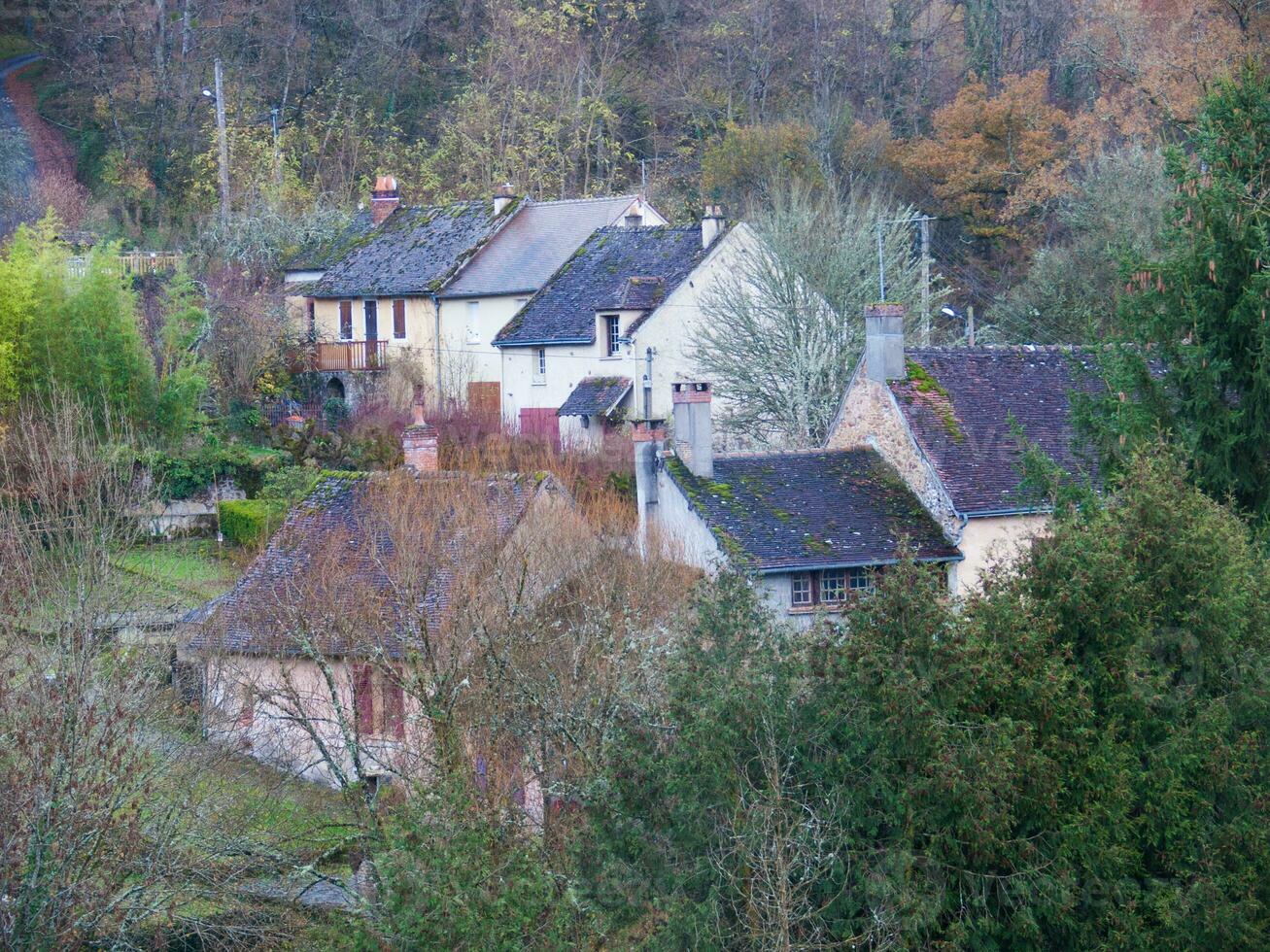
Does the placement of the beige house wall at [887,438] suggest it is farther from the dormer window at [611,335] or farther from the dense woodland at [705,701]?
the dormer window at [611,335]

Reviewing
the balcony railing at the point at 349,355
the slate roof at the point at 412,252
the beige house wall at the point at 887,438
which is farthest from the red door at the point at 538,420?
the beige house wall at the point at 887,438

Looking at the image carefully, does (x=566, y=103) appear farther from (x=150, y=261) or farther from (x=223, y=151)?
(x=150, y=261)

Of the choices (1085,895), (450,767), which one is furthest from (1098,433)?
(450,767)

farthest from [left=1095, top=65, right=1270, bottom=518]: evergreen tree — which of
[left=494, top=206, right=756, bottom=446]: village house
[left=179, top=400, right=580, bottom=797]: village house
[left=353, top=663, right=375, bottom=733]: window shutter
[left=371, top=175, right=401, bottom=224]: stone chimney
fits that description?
[left=371, top=175, right=401, bottom=224]: stone chimney

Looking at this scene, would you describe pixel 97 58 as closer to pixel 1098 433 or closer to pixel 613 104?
pixel 613 104

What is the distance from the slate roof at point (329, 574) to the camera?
54.4ft

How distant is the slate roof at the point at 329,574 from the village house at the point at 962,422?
5854mm

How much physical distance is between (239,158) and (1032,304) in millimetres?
25728

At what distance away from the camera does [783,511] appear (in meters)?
21.2

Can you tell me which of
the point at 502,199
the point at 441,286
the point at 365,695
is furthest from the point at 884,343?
the point at 502,199

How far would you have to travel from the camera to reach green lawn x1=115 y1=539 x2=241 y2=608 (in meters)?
20.6

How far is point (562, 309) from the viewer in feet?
117

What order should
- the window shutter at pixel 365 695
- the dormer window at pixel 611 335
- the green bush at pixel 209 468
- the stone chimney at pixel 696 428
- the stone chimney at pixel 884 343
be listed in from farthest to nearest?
the dormer window at pixel 611 335
the green bush at pixel 209 468
the stone chimney at pixel 884 343
the stone chimney at pixel 696 428
the window shutter at pixel 365 695

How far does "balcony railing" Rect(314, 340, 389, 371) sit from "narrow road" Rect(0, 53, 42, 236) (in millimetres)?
9770
